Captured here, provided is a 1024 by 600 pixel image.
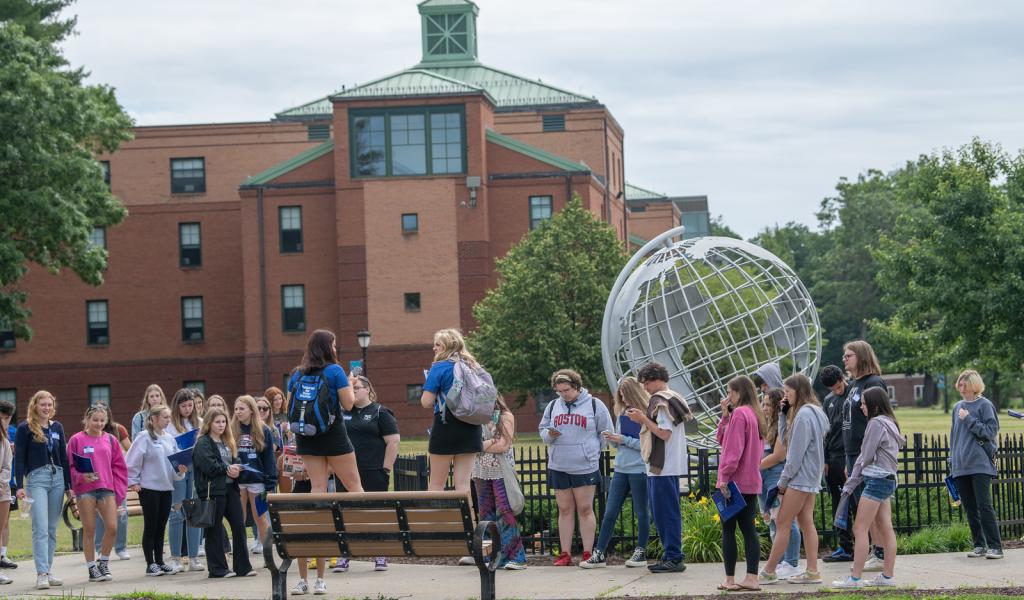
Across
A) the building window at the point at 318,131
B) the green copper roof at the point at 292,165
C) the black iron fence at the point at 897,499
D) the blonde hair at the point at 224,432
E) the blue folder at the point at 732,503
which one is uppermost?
the building window at the point at 318,131

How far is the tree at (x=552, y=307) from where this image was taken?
47.3m

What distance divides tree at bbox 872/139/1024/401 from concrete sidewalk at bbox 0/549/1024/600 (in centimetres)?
2258

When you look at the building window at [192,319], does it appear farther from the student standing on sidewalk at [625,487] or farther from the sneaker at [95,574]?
the student standing on sidewalk at [625,487]

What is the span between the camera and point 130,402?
59812mm

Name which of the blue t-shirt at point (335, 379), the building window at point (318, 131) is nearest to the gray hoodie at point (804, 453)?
the blue t-shirt at point (335, 379)

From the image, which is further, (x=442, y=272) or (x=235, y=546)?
(x=442, y=272)

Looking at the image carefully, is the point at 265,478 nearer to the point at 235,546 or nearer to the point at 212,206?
the point at 235,546

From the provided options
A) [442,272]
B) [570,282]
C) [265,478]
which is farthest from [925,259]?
[265,478]

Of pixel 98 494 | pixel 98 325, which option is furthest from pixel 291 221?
pixel 98 494

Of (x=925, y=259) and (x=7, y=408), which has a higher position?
(x=925, y=259)

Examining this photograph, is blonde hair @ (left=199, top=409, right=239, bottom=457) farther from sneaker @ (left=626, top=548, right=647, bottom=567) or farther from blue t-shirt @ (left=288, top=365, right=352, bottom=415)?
sneaker @ (left=626, top=548, right=647, bottom=567)

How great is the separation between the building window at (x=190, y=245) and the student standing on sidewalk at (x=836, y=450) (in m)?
49.7

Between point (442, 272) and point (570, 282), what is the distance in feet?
26.0

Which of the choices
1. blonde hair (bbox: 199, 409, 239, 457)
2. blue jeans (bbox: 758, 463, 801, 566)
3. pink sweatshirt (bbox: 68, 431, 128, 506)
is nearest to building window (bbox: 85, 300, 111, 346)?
pink sweatshirt (bbox: 68, 431, 128, 506)
